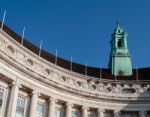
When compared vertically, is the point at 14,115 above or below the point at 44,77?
below

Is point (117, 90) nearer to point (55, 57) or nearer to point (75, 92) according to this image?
point (75, 92)

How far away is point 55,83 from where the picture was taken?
4116 cm

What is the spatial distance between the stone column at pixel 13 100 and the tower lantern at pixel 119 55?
2202 centimetres

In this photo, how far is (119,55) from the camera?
5559 centimetres

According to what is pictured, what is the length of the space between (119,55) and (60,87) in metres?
18.2

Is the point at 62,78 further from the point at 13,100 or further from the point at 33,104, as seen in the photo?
the point at 13,100

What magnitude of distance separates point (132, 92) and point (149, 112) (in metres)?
4.00

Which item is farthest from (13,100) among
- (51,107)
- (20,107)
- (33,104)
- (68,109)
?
(68,109)

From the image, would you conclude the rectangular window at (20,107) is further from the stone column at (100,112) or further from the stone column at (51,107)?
the stone column at (100,112)

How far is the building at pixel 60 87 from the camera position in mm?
35688

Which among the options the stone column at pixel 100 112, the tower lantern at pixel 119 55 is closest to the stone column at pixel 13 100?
the stone column at pixel 100 112

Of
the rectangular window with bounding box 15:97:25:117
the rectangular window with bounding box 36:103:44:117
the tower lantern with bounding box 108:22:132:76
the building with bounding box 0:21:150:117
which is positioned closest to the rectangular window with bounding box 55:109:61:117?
the building with bounding box 0:21:150:117

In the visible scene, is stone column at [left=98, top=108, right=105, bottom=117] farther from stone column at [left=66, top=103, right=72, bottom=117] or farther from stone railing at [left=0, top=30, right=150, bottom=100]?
stone column at [left=66, top=103, right=72, bottom=117]

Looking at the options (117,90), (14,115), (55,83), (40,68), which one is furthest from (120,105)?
(14,115)
